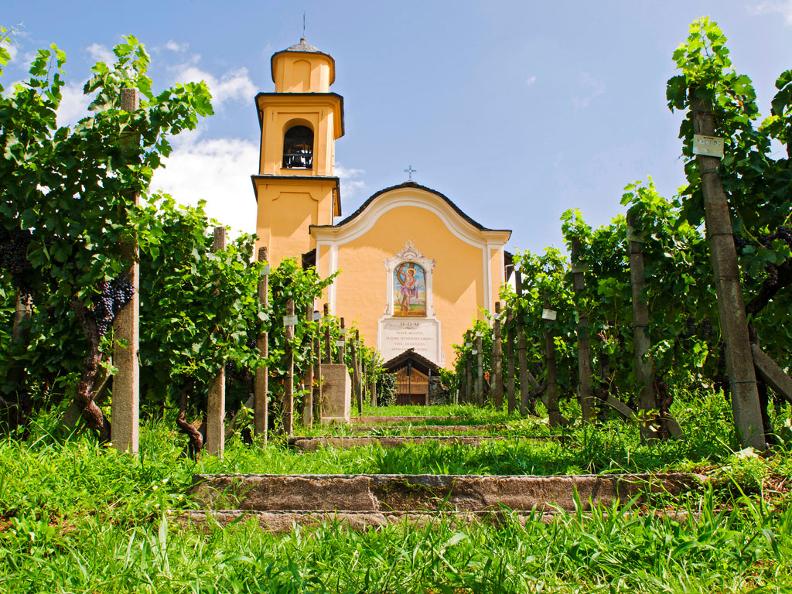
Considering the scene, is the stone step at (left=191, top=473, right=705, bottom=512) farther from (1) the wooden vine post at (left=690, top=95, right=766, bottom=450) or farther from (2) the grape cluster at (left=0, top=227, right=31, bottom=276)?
(2) the grape cluster at (left=0, top=227, right=31, bottom=276)

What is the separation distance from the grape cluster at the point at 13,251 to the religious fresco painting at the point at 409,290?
27774mm

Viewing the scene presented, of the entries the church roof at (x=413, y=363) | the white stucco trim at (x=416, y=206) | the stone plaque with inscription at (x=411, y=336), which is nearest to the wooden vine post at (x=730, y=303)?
the church roof at (x=413, y=363)

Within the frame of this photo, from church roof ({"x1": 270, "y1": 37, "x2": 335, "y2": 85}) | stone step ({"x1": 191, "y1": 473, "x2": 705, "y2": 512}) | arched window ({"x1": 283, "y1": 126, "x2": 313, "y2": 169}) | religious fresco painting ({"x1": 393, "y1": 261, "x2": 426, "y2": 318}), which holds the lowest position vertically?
stone step ({"x1": 191, "y1": 473, "x2": 705, "y2": 512})

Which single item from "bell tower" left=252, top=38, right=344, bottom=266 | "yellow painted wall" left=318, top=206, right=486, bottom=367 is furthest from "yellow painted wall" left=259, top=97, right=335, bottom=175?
"yellow painted wall" left=318, top=206, right=486, bottom=367

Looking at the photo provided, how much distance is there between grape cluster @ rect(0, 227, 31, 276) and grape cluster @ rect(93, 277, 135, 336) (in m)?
0.51

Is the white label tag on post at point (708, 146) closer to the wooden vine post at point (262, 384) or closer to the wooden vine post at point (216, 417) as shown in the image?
the wooden vine post at point (216, 417)

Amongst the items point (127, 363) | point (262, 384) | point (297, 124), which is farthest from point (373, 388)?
point (127, 363)

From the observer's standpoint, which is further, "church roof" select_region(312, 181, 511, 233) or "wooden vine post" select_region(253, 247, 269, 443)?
"church roof" select_region(312, 181, 511, 233)

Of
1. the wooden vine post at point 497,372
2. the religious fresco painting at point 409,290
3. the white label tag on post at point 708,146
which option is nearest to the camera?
the white label tag on post at point 708,146

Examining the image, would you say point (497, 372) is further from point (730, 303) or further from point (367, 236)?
point (367, 236)

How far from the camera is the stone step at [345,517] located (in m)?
3.38

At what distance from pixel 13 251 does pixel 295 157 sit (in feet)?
96.1

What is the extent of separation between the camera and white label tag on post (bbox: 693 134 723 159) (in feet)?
15.1

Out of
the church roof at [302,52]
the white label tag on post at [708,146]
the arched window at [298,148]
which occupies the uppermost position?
the church roof at [302,52]
